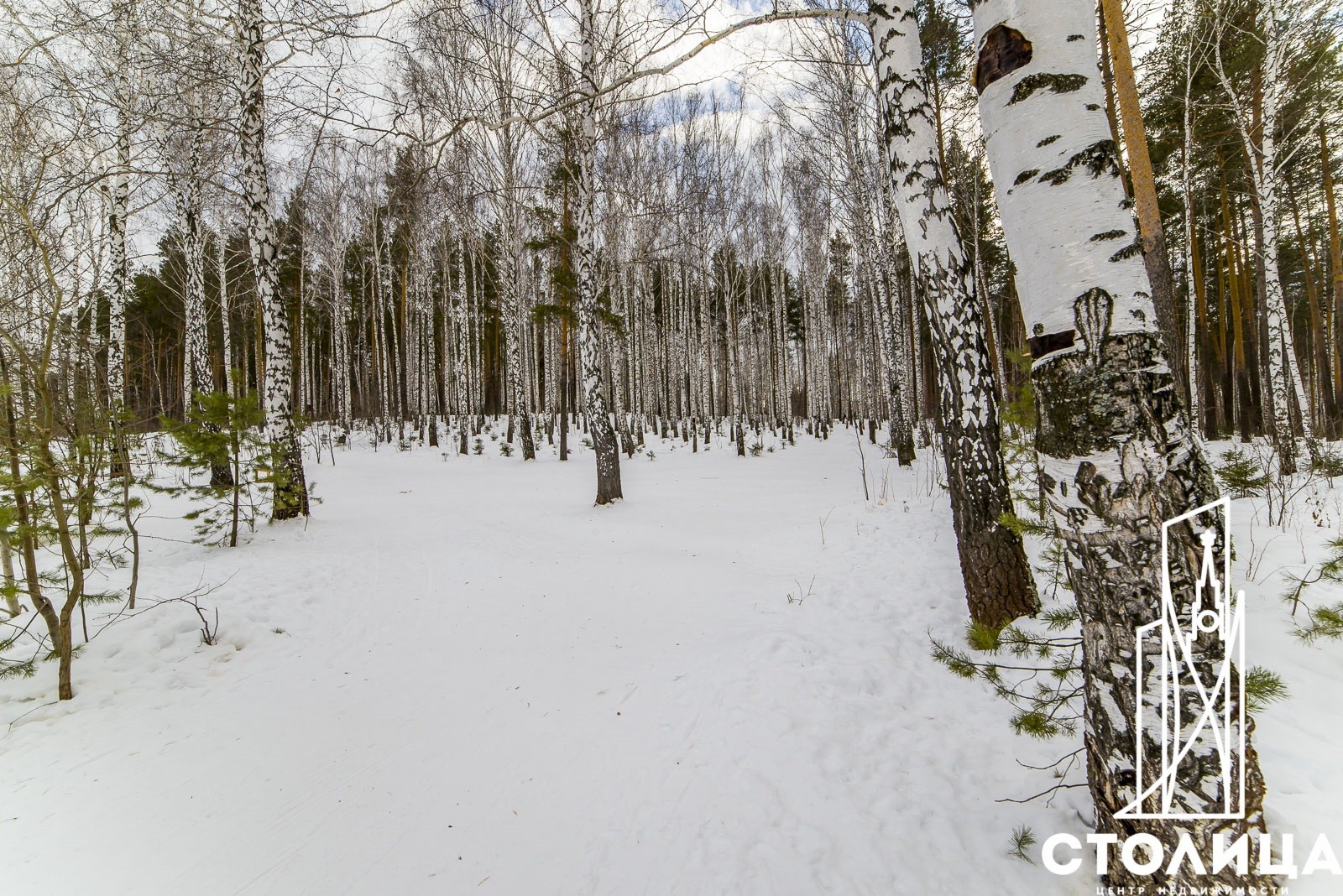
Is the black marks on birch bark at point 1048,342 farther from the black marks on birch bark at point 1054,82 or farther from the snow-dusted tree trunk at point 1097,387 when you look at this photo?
the black marks on birch bark at point 1054,82

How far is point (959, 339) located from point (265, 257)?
8.02 meters

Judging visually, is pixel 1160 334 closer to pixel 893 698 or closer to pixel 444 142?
pixel 893 698

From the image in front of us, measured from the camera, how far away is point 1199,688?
4.00ft

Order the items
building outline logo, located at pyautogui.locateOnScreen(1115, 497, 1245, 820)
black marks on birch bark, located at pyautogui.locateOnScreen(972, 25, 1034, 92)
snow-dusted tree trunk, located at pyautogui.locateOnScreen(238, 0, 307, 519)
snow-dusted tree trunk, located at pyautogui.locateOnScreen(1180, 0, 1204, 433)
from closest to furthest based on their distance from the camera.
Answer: building outline logo, located at pyautogui.locateOnScreen(1115, 497, 1245, 820) → black marks on birch bark, located at pyautogui.locateOnScreen(972, 25, 1034, 92) → snow-dusted tree trunk, located at pyautogui.locateOnScreen(238, 0, 307, 519) → snow-dusted tree trunk, located at pyautogui.locateOnScreen(1180, 0, 1204, 433)

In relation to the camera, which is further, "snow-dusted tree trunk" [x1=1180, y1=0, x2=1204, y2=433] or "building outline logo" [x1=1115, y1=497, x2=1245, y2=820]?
"snow-dusted tree trunk" [x1=1180, y1=0, x2=1204, y2=433]

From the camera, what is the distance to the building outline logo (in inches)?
47.7

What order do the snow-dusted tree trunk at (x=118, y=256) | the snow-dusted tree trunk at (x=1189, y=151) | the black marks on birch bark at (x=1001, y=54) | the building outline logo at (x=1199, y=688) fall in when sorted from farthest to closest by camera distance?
the snow-dusted tree trunk at (x=118, y=256) → the snow-dusted tree trunk at (x=1189, y=151) → the black marks on birch bark at (x=1001, y=54) → the building outline logo at (x=1199, y=688)

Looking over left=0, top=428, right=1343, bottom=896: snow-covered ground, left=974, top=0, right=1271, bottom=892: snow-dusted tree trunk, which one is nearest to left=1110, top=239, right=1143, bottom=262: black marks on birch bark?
left=974, top=0, right=1271, bottom=892: snow-dusted tree trunk

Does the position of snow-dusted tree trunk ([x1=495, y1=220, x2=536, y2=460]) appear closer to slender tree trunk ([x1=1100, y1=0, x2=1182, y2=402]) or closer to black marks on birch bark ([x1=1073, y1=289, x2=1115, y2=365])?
slender tree trunk ([x1=1100, y1=0, x2=1182, y2=402])

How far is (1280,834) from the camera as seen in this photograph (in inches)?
58.2

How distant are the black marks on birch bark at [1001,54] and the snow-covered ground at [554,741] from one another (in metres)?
2.24

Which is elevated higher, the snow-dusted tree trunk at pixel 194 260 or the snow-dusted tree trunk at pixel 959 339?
the snow-dusted tree trunk at pixel 194 260

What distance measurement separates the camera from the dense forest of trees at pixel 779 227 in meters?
1.31

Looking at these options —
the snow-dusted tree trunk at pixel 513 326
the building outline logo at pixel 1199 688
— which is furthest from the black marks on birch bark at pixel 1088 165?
the snow-dusted tree trunk at pixel 513 326
